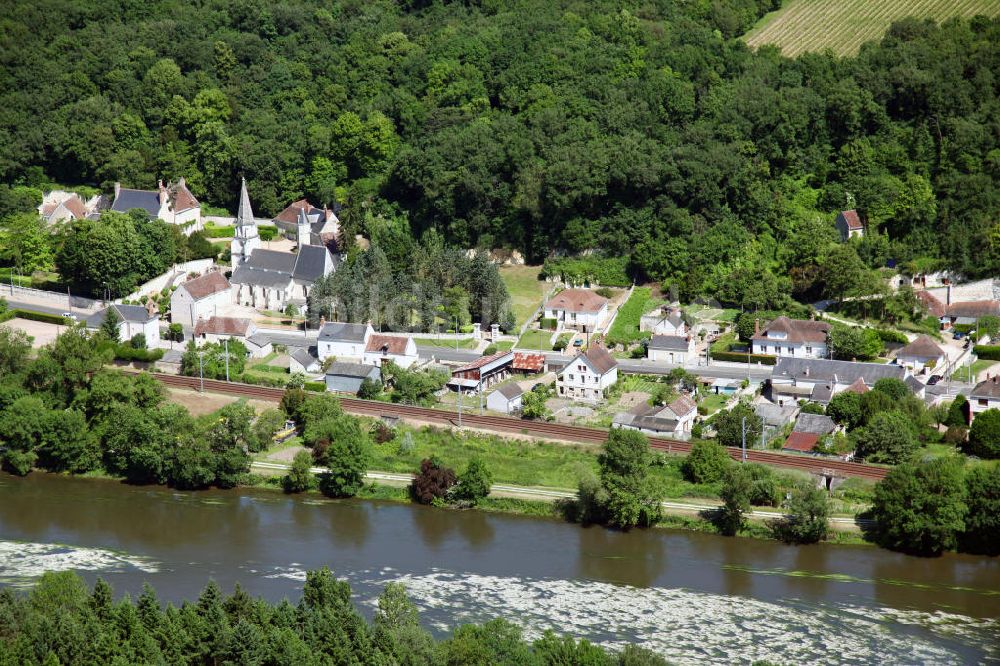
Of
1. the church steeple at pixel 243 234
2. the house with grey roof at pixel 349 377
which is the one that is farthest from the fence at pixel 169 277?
the house with grey roof at pixel 349 377

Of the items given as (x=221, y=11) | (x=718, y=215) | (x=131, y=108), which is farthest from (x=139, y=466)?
(x=221, y=11)

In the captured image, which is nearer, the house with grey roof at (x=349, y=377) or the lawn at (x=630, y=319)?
the house with grey roof at (x=349, y=377)

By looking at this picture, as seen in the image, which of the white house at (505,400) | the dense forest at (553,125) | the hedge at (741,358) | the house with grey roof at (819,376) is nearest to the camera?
the house with grey roof at (819,376)

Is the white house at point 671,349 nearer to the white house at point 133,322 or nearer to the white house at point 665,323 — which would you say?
the white house at point 665,323

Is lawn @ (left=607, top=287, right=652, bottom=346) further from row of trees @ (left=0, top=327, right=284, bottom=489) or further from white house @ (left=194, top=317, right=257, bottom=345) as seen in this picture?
row of trees @ (left=0, top=327, right=284, bottom=489)

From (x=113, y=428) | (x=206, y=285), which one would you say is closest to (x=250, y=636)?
(x=113, y=428)

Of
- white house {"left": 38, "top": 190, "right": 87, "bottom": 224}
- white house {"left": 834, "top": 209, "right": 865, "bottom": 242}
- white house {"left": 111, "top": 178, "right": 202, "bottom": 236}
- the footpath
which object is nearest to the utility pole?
the footpath

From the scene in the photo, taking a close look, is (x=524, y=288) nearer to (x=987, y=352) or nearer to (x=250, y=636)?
(x=987, y=352)
